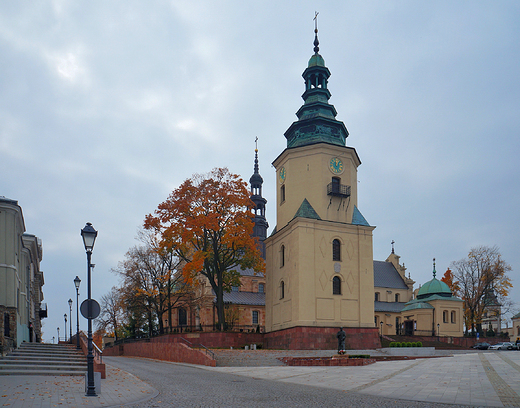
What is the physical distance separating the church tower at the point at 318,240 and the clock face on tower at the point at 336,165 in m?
0.08

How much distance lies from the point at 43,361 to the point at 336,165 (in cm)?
2595

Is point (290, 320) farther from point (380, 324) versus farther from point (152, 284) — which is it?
point (380, 324)

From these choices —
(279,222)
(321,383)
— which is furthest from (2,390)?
(279,222)

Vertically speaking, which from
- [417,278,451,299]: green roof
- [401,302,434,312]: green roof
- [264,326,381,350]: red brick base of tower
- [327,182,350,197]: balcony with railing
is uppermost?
[327,182,350,197]: balcony with railing

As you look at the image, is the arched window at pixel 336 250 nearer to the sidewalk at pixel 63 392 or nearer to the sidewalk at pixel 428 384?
the sidewalk at pixel 428 384

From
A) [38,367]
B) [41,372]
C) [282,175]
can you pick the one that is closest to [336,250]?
[282,175]

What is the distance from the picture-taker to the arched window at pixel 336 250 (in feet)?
121

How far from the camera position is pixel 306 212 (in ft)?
122

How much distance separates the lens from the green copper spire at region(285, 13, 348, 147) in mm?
39375

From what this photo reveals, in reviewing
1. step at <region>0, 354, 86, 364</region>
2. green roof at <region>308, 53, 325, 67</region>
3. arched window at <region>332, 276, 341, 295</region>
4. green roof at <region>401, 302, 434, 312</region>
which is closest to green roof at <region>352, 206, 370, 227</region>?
arched window at <region>332, 276, 341, 295</region>

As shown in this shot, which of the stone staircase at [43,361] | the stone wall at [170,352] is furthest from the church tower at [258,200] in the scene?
the stone staircase at [43,361]

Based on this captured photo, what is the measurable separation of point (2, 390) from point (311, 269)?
2481cm

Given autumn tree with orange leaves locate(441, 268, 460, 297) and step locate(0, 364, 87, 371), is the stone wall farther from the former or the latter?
autumn tree with orange leaves locate(441, 268, 460, 297)

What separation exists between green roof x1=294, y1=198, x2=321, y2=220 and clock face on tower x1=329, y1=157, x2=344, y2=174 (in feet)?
11.1
